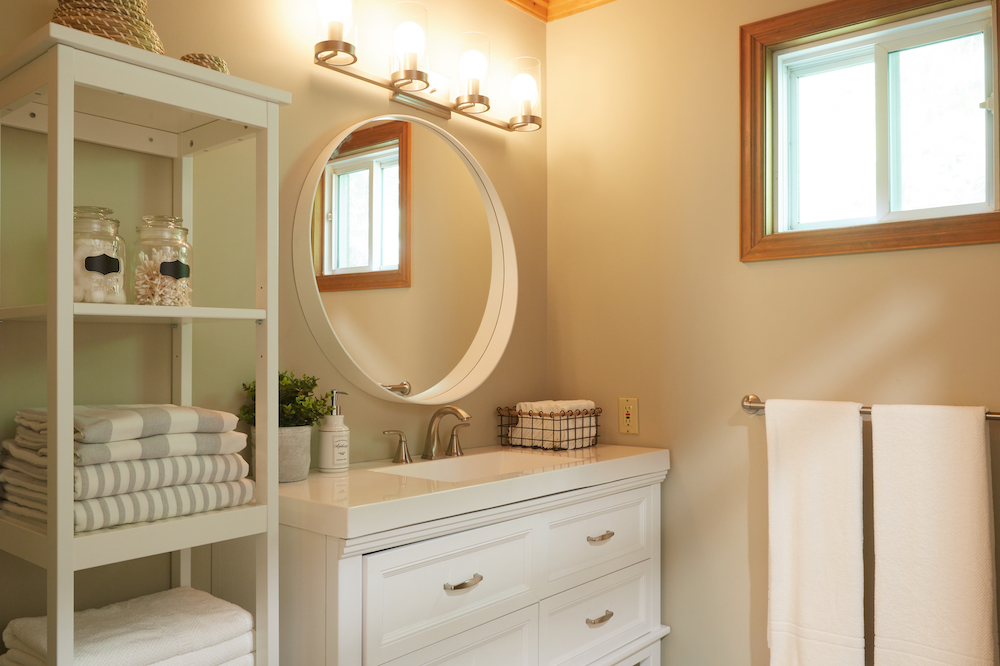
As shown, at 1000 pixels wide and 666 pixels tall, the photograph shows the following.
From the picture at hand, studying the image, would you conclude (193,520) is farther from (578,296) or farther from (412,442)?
(578,296)

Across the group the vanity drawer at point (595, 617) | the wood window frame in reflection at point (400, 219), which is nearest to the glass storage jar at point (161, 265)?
the wood window frame in reflection at point (400, 219)

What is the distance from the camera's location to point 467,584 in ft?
4.75

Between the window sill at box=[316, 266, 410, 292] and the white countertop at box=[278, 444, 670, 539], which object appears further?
the window sill at box=[316, 266, 410, 292]

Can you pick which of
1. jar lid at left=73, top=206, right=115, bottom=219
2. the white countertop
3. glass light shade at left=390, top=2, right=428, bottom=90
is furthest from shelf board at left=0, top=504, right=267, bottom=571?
glass light shade at left=390, top=2, right=428, bottom=90

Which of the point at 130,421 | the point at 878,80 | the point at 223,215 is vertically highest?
the point at 878,80

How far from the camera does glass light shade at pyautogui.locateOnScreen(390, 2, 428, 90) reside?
182 cm

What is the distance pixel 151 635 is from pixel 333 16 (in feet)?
4.27

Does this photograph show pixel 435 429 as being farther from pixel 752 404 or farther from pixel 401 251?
pixel 752 404

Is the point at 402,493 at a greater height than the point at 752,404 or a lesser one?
lesser

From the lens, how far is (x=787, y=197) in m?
2.00

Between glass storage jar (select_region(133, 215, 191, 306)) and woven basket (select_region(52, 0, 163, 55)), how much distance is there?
27cm

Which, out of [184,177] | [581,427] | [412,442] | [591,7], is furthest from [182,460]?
[591,7]

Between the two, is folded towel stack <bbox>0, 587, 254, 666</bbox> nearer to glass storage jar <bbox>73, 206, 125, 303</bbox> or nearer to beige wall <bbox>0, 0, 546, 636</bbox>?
beige wall <bbox>0, 0, 546, 636</bbox>

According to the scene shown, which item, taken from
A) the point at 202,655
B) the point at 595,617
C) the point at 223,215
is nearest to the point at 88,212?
the point at 223,215
